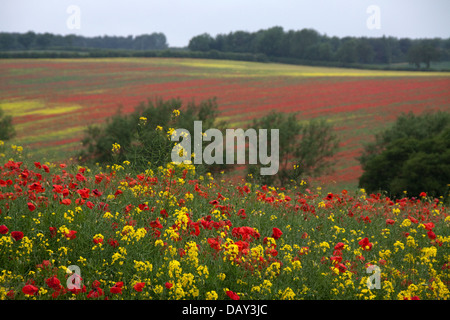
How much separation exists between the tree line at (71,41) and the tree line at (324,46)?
2248cm

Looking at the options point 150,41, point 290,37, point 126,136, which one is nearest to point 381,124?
point 126,136

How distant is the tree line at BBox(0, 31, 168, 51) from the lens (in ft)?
290

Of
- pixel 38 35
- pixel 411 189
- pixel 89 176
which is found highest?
pixel 38 35

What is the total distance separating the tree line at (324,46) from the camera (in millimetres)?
79875

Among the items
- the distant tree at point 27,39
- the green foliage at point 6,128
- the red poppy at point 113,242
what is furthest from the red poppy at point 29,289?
the distant tree at point 27,39

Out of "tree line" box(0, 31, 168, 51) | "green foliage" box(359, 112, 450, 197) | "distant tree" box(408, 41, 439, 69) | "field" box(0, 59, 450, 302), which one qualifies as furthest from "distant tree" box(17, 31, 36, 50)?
"field" box(0, 59, 450, 302)

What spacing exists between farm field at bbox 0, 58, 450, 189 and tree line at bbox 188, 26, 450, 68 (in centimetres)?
1532

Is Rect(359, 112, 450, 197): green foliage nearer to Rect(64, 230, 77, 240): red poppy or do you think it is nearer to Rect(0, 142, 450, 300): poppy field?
Rect(0, 142, 450, 300): poppy field

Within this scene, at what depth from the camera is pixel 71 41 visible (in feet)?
326

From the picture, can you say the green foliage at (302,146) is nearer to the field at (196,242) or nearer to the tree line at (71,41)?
the field at (196,242)
